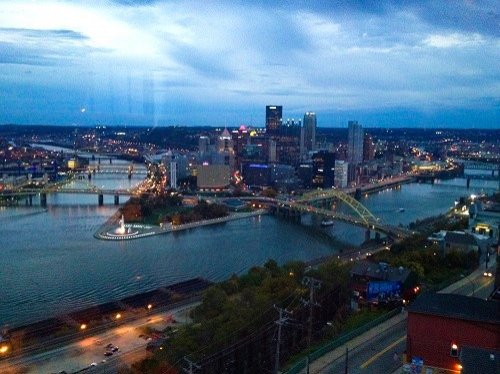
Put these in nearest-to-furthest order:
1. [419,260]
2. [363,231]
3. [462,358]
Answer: [462,358] < [419,260] < [363,231]

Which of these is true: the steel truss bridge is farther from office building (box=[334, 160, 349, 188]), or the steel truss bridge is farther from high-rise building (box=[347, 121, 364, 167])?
high-rise building (box=[347, 121, 364, 167])

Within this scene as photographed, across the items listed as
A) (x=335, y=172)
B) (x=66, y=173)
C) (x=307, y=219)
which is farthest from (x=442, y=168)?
(x=66, y=173)

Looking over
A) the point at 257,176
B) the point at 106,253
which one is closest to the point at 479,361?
the point at 106,253

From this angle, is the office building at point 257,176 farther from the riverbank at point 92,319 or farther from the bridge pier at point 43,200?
the riverbank at point 92,319

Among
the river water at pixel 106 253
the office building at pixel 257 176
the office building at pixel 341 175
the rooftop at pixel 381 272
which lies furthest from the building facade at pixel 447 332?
the office building at pixel 341 175

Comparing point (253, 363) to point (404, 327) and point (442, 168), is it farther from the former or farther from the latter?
point (442, 168)
